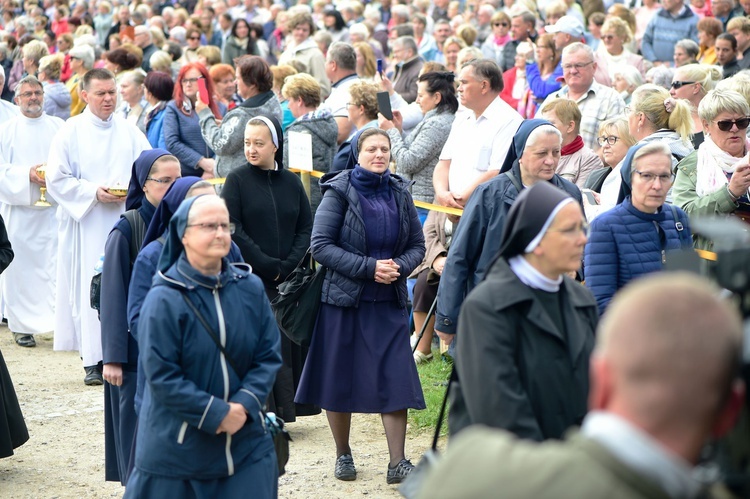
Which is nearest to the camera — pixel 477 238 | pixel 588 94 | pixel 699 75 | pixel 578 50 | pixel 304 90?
pixel 477 238

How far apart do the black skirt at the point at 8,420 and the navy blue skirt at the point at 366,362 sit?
1.95 metres

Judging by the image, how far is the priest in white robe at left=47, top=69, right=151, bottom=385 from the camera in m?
8.73

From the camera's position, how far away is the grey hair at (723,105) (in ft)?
21.4

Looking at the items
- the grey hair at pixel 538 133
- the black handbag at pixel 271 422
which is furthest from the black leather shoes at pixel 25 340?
the grey hair at pixel 538 133

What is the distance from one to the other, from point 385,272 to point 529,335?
2690mm

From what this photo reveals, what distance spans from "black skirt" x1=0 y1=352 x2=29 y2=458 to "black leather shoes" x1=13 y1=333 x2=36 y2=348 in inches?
148

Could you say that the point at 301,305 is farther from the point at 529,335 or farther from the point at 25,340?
the point at 25,340

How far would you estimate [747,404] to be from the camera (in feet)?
7.26

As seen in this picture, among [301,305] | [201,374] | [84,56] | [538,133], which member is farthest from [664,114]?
[84,56]

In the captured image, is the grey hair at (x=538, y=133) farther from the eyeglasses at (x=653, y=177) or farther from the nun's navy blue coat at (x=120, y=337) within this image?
the nun's navy blue coat at (x=120, y=337)

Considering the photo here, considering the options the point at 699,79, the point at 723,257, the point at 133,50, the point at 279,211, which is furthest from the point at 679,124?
the point at 133,50

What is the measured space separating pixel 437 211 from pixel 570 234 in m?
4.64

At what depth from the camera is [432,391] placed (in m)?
8.16

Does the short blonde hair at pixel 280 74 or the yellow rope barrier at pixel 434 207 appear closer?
the yellow rope barrier at pixel 434 207
